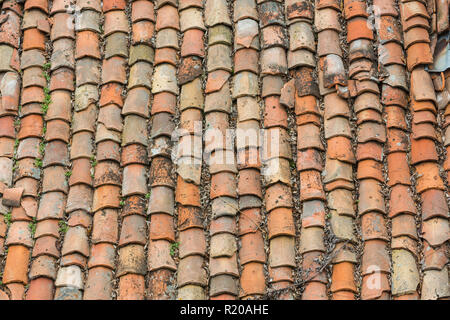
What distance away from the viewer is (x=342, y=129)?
6.65 metres

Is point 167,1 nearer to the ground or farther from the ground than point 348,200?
farther from the ground

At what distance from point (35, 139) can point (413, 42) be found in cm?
327

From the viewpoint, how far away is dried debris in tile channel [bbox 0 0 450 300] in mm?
6234

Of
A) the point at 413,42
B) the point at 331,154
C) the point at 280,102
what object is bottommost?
the point at 331,154

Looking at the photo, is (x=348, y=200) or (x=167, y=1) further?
(x=167, y=1)

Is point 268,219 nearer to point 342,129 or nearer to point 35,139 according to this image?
point 342,129

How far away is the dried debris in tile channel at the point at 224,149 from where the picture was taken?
20.5ft

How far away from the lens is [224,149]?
21.9 feet
